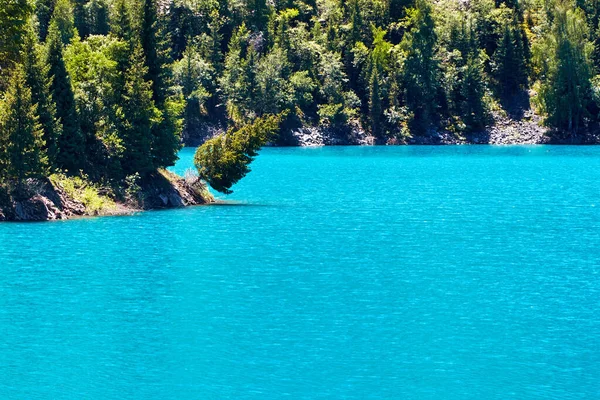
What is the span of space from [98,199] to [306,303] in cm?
3400

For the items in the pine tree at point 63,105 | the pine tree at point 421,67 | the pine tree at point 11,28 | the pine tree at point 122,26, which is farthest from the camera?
the pine tree at point 421,67

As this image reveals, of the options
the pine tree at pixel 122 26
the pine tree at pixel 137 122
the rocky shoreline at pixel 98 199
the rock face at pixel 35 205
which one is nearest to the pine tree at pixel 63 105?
the rocky shoreline at pixel 98 199

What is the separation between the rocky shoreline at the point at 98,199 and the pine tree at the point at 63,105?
2.86m

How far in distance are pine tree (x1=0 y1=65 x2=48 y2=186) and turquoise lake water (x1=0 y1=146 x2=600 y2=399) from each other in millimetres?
4031

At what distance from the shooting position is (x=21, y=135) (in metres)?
66.5

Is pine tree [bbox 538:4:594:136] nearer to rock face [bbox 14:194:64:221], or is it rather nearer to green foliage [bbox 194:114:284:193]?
green foliage [bbox 194:114:284:193]

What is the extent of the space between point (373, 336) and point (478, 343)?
4180 mm

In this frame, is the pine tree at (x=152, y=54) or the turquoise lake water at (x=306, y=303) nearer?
the turquoise lake water at (x=306, y=303)

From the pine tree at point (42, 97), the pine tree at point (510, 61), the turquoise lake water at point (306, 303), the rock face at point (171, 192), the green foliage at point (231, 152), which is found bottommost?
the turquoise lake water at point (306, 303)

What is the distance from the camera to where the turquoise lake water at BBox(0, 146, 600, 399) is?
3231cm

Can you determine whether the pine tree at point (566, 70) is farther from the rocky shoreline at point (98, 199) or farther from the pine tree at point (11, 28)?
the pine tree at point (11, 28)

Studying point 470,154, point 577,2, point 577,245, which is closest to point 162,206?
point 577,245

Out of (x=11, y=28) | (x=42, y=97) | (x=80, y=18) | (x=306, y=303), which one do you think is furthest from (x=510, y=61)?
(x=306, y=303)

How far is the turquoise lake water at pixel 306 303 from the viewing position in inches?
1272
